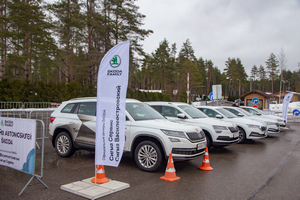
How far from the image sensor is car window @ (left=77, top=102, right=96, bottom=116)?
759cm

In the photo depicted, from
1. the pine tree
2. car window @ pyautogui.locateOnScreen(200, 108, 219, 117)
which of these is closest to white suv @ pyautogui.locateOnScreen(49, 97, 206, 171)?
car window @ pyautogui.locateOnScreen(200, 108, 219, 117)

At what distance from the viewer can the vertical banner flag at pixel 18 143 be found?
502cm

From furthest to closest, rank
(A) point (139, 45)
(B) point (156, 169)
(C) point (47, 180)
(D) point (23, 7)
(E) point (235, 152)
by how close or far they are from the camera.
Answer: (A) point (139, 45), (D) point (23, 7), (E) point (235, 152), (B) point (156, 169), (C) point (47, 180)

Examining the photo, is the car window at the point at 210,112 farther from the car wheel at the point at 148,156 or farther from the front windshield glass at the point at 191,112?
the car wheel at the point at 148,156

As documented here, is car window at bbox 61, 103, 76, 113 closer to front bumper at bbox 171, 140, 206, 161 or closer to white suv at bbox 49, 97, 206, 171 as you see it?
white suv at bbox 49, 97, 206, 171

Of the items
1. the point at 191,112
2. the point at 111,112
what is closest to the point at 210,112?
the point at 191,112

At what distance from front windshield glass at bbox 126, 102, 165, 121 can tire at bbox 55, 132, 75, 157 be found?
213cm

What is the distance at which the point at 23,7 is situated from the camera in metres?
27.3

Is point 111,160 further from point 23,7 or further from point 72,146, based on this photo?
point 23,7

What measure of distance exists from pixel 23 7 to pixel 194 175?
2809cm

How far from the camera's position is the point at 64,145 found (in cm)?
788

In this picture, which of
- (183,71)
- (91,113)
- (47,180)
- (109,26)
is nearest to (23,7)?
(109,26)


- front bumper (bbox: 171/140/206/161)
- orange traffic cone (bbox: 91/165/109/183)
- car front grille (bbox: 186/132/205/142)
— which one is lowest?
orange traffic cone (bbox: 91/165/109/183)

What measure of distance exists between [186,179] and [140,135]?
61.3 inches
